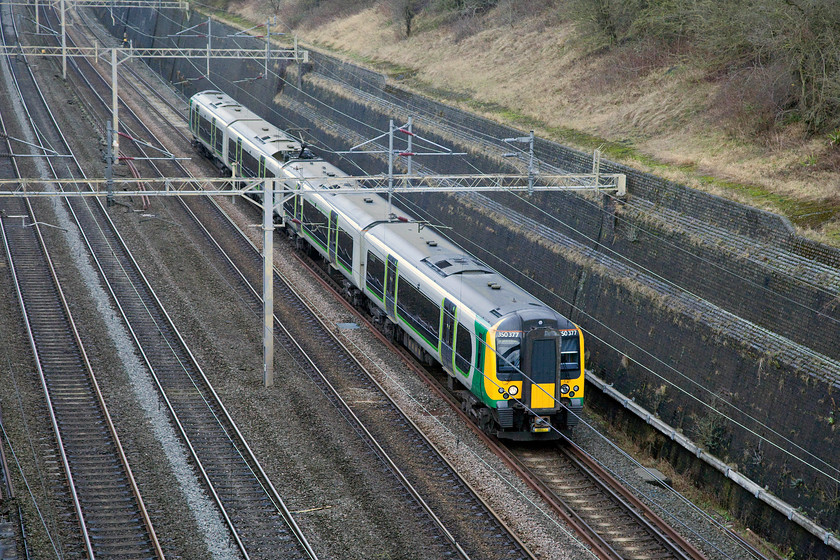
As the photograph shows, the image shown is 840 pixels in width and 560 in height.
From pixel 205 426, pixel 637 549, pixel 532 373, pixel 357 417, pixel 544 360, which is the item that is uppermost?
pixel 544 360

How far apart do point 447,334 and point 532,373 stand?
103 inches

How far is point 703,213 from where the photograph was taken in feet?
67.8

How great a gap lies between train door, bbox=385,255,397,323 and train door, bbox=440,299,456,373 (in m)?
2.98

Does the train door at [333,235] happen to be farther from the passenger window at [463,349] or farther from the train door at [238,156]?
the train door at [238,156]

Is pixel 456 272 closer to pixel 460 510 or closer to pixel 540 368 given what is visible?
pixel 540 368

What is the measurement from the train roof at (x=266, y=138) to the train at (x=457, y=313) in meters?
3.12

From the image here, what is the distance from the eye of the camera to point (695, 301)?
20250 millimetres

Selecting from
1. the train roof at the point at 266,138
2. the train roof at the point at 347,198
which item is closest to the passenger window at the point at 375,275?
the train roof at the point at 347,198

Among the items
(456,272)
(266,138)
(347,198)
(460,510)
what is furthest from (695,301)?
(266,138)

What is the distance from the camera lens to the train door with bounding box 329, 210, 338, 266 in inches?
1107

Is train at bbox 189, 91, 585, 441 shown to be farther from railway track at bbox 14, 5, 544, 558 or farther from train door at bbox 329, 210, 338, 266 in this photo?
railway track at bbox 14, 5, 544, 558

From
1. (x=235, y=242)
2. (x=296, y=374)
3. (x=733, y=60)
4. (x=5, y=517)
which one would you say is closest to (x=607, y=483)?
(x=296, y=374)

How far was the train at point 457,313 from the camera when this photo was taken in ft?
63.2

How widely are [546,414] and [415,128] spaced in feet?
60.9
